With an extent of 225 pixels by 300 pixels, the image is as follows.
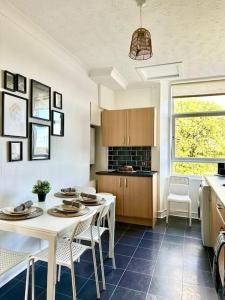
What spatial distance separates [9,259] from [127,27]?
2.54m

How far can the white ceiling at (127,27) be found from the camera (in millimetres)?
2062

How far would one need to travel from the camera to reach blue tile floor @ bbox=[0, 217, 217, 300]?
198cm

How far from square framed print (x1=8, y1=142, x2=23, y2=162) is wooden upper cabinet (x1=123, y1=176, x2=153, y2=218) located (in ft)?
6.80

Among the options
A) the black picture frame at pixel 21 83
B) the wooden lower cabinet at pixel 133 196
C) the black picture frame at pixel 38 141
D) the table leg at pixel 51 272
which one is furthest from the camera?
the wooden lower cabinet at pixel 133 196

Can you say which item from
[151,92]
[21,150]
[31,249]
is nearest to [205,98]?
[151,92]

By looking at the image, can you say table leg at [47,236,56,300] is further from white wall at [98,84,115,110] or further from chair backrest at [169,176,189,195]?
chair backrest at [169,176,189,195]

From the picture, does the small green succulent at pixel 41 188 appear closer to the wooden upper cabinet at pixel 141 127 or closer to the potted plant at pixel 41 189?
the potted plant at pixel 41 189

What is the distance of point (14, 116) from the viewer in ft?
7.23

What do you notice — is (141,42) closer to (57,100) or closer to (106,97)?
(57,100)

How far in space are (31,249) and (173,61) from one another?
127 inches

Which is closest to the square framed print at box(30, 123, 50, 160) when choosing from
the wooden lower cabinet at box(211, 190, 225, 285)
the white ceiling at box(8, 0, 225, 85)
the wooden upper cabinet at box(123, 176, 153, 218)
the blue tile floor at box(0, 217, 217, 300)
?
the white ceiling at box(8, 0, 225, 85)

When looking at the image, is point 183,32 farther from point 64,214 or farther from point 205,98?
point 64,214

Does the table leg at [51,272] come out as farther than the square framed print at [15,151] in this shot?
No

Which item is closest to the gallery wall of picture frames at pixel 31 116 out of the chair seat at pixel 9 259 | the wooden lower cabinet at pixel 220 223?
the chair seat at pixel 9 259
